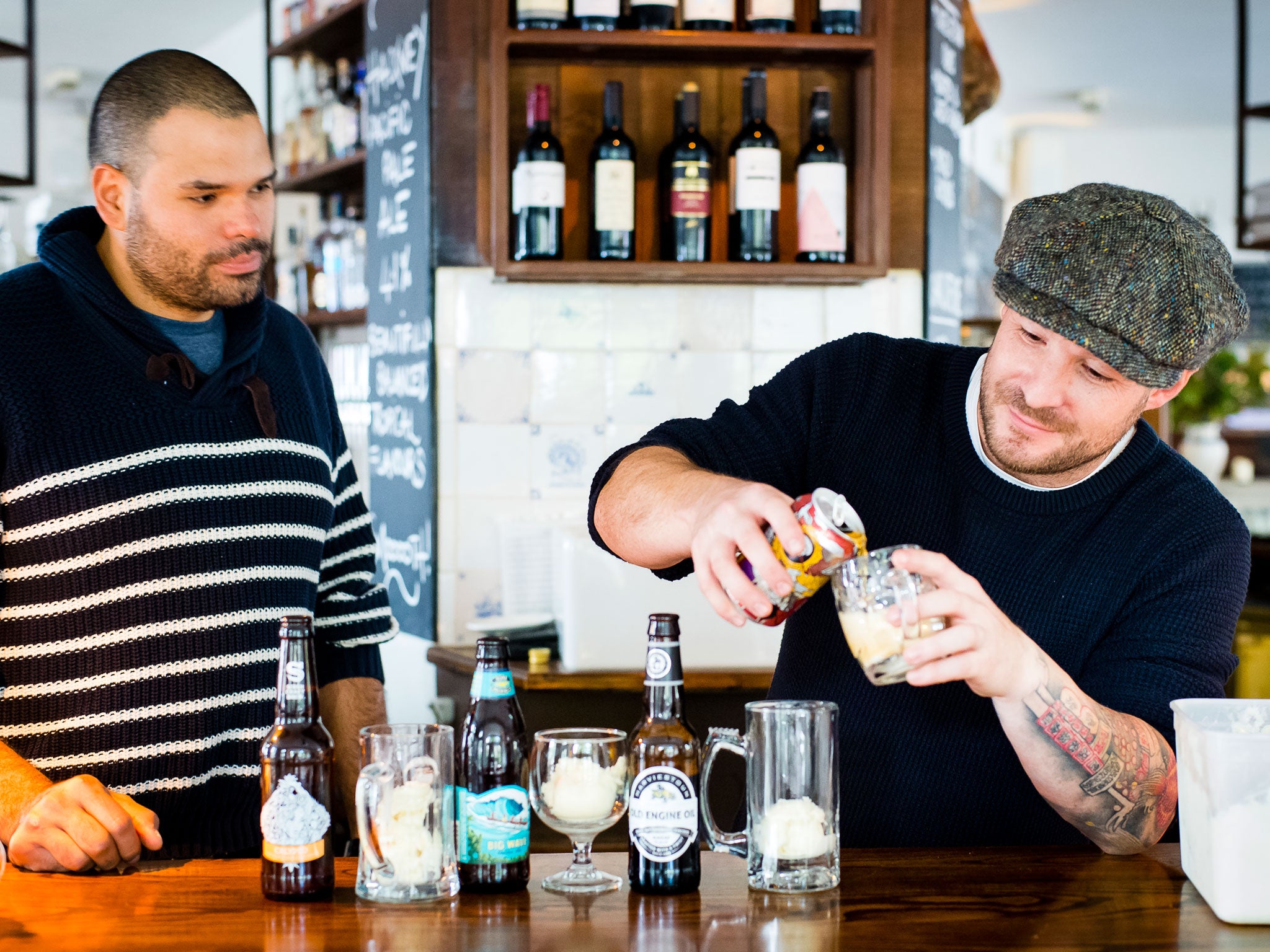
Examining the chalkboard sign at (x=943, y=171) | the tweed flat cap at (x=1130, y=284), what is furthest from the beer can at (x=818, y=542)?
the chalkboard sign at (x=943, y=171)

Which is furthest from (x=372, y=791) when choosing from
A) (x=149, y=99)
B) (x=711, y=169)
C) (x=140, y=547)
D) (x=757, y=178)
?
(x=711, y=169)

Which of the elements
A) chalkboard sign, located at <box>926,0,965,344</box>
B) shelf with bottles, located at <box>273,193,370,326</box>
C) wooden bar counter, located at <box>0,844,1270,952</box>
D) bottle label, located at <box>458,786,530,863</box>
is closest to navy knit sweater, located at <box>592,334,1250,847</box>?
wooden bar counter, located at <box>0,844,1270,952</box>

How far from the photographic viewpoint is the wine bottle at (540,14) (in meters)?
2.63

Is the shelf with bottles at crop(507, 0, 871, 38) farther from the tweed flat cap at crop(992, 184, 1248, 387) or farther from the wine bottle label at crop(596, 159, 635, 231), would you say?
the tweed flat cap at crop(992, 184, 1248, 387)

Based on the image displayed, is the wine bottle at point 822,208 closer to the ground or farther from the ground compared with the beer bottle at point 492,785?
farther from the ground

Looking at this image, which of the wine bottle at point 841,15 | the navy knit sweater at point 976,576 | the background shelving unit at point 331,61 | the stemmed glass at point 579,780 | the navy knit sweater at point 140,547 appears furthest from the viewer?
the background shelving unit at point 331,61

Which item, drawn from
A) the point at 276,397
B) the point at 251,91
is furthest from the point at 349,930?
the point at 251,91

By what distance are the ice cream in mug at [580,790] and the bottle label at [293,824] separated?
0.68ft

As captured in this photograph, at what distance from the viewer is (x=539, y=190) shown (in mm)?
2615

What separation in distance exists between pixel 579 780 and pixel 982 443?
0.73m

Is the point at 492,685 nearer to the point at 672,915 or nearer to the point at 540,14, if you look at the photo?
the point at 672,915

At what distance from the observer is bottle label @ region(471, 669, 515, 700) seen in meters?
1.17

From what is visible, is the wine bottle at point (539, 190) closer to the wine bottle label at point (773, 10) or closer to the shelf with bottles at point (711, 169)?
the shelf with bottles at point (711, 169)

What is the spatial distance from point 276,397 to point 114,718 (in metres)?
0.49
